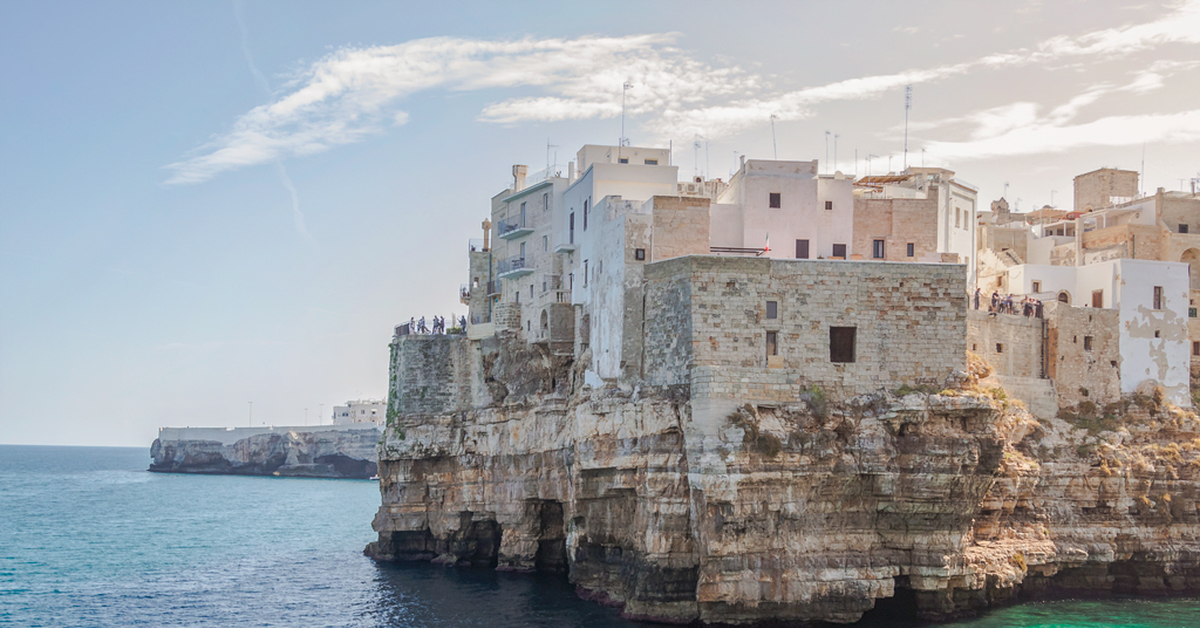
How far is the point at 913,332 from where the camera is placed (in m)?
36.6

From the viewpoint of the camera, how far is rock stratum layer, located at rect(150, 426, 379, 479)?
129875mm

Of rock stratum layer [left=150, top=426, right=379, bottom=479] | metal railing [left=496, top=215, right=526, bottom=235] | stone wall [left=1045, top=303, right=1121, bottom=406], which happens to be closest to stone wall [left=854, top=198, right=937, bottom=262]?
stone wall [left=1045, top=303, right=1121, bottom=406]

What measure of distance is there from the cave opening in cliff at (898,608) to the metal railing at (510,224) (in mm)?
26690

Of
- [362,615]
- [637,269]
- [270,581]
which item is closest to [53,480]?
[270,581]

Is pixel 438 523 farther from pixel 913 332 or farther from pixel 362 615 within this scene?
pixel 913 332

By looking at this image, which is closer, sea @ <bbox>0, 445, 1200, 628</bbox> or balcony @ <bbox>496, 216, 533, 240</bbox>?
sea @ <bbox>0, 445, 1200, 628</bbox>

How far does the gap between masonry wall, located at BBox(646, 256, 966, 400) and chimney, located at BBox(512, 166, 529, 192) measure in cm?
2255

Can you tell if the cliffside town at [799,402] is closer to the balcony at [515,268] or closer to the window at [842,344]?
the window at [842,344]

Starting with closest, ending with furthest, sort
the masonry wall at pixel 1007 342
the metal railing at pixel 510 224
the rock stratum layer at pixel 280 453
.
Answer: the masonry wall at pixel 1007 342 → the metal railing at pixel 510 224 → the rock stratum layer at pixel 280 453

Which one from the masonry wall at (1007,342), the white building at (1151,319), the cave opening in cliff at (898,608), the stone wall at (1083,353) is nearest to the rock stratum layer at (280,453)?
the masonry wall at (1007,342)

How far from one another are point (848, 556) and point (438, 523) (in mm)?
24573

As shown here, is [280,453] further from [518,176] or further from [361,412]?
[518,176]

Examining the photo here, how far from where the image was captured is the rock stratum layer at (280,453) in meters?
130

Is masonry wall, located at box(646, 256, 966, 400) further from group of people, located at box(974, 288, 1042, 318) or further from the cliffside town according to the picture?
group of people, located at box(974, 288, 1042, 318)
